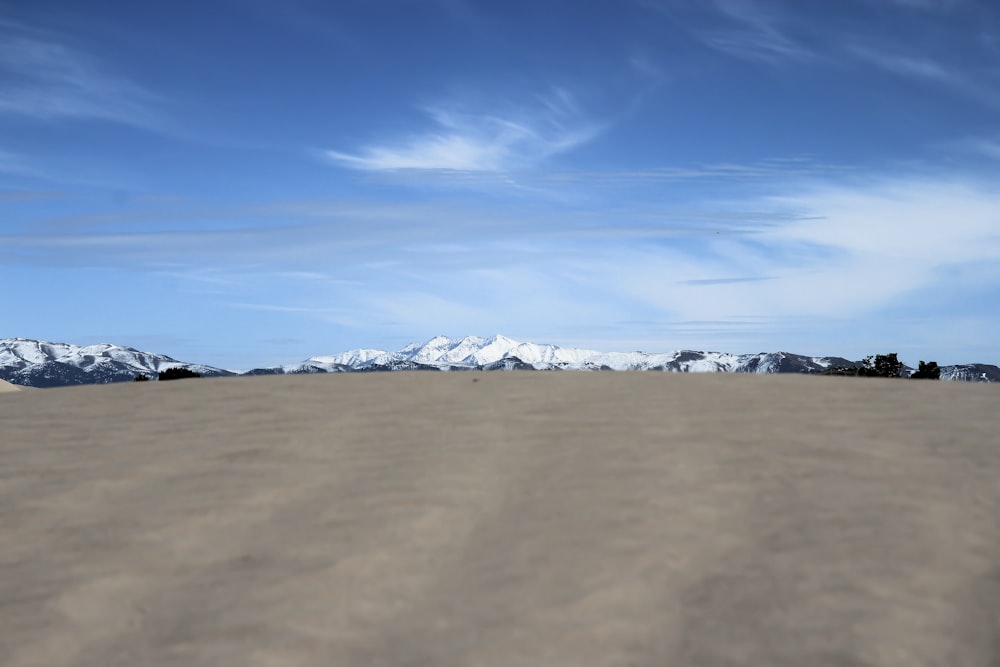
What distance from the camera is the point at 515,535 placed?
20.1ft

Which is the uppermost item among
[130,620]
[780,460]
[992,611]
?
[780,460]

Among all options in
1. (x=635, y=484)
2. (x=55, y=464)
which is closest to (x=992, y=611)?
(x=635, y=484)

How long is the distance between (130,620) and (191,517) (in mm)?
1470

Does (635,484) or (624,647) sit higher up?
(635,484)

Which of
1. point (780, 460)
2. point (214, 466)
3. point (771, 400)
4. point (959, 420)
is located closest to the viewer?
point (780, 460)

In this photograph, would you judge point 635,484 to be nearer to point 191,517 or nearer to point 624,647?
point 624,647

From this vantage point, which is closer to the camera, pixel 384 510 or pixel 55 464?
pixel 384 510

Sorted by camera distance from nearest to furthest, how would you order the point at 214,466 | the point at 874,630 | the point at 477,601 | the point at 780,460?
the point at 874,630, the point at 477,601, the point at 780,460, the point at 214,466

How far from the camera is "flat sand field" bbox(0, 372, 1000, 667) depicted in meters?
4.86

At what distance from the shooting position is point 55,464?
8.42 m

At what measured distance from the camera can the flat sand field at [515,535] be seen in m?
4.86

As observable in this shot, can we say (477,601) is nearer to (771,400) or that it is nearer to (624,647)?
(624,647)

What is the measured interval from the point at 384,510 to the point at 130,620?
6.04ft

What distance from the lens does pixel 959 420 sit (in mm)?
8859
